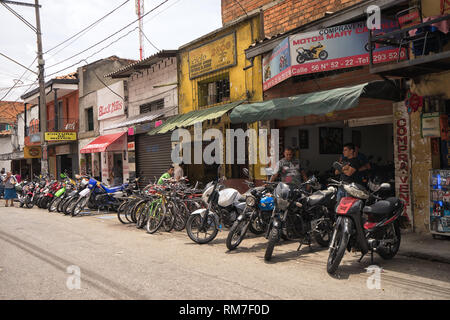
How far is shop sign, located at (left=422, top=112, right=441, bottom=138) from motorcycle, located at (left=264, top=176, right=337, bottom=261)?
226cm

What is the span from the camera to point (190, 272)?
18.5 feet

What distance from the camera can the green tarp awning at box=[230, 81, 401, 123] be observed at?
7.25 meters

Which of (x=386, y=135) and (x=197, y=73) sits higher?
(x=197, y=73)

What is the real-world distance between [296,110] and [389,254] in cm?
353

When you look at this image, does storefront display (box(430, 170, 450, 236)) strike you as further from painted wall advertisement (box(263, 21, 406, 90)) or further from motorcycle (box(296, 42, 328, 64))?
motorcycle (box(296, 42, 328, 64))

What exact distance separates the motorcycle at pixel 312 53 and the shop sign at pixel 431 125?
2516 mm

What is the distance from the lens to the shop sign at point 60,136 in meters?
20.5

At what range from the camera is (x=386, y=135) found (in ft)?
45.9

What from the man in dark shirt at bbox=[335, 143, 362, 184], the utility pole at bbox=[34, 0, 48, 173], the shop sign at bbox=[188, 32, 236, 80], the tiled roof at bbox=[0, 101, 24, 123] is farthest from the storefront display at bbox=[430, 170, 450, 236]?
the tiled roof at bbox=[0, 101, 24, 123]

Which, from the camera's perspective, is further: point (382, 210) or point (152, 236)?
point (152, 236)

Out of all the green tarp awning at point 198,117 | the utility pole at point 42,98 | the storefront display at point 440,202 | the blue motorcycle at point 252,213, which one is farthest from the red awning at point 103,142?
the storefront display at point 440,202

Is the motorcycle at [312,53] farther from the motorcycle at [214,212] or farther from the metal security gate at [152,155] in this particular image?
the metal security gate at [152,155]

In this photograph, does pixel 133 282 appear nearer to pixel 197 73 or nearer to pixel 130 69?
pixel 197 73
